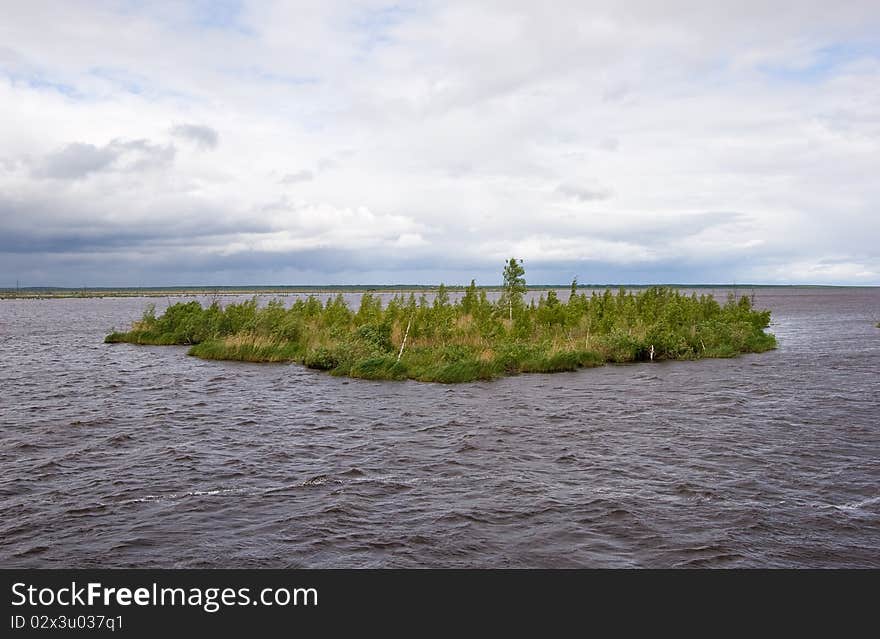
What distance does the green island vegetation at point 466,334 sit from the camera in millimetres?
36938

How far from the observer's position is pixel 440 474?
17594 mm

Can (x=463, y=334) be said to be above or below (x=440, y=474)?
above

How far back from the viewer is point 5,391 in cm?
3172

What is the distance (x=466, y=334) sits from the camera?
1609 inches

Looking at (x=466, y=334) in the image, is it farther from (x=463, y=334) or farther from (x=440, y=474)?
(x=440, y=474)

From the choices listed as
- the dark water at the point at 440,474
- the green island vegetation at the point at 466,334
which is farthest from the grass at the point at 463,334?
the dark water at the point at 440,474

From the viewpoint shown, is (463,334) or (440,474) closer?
(440,474)

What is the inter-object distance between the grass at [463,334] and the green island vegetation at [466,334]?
81mm

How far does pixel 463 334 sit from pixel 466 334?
195mm

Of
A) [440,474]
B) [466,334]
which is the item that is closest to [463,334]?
[466,334]

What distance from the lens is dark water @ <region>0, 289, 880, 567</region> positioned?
40.8ft
